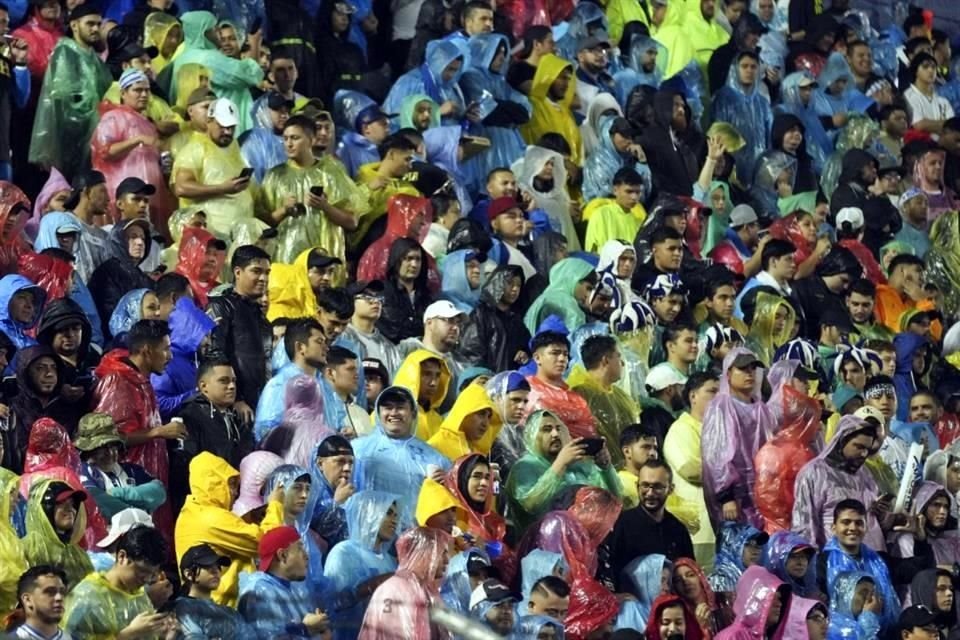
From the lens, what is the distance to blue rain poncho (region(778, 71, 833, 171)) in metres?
24.0

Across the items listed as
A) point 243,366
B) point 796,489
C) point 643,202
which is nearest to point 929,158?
point 643,202

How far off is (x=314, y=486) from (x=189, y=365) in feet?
5.12

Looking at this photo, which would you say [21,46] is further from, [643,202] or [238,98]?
[643,202]

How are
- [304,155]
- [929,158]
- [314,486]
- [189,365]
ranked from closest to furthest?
[314,486] < [189,365] < [304,155] < [929,158]

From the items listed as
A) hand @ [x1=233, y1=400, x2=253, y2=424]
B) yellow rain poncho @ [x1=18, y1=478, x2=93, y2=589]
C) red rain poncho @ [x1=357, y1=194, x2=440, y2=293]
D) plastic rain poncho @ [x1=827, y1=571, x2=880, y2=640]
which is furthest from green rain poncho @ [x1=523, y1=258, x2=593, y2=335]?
yellow rain poncho @ [x1=18, y1=478, x2=93, y2=589]

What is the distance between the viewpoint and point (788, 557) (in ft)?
55.6

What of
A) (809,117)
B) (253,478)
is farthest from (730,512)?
(809,117)

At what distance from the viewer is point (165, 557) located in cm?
1409

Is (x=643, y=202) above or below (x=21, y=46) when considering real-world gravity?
below

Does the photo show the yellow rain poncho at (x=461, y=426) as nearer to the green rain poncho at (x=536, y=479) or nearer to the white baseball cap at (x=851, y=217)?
the green rain poncho at (x=536, y=479)

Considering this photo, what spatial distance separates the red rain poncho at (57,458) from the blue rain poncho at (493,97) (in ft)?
21.0

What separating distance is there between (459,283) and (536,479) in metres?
2.31

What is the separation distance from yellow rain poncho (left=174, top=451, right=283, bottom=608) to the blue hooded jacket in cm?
115

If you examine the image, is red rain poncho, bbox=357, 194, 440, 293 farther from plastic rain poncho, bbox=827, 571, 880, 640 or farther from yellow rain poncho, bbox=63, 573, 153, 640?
yellow rain poncho, bbox=63, 573, 153, 640
